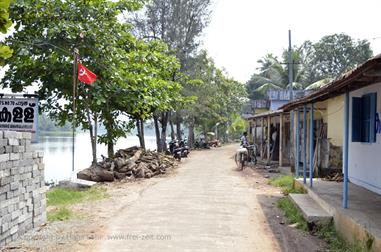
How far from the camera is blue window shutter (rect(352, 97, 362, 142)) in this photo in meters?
8.72

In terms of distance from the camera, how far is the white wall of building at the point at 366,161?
26.1 ft

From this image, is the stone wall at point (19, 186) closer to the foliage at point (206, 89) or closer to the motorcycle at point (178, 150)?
the motorcycle at point (178, 150)

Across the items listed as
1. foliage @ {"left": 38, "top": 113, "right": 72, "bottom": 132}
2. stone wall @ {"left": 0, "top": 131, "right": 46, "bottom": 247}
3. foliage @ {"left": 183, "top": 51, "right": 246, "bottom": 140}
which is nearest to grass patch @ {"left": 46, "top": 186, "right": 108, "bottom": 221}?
stone wall @ {"left": 0, "top": 131, "right": 46, "bottom": 247}

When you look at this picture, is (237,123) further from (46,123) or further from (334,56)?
(46,123)

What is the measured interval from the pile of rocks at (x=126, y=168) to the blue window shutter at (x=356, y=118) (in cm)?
744

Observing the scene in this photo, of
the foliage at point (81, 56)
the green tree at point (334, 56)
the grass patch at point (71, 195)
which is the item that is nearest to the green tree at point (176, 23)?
the foliage at point (81, 56)

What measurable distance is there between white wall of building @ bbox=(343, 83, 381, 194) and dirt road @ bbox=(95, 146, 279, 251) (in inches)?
92.5

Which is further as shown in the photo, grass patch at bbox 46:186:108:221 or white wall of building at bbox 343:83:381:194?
white wall of building at bbox 343:83:381:194

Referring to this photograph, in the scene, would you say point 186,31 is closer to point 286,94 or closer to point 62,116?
point 286,94

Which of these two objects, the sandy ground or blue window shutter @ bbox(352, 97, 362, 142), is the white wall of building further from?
the sandy ground

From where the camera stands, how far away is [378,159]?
26.2ft

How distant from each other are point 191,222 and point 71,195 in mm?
4262

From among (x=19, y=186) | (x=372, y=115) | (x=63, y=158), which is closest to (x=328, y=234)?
(x=372, y=115)

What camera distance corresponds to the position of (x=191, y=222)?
7.12 meters
